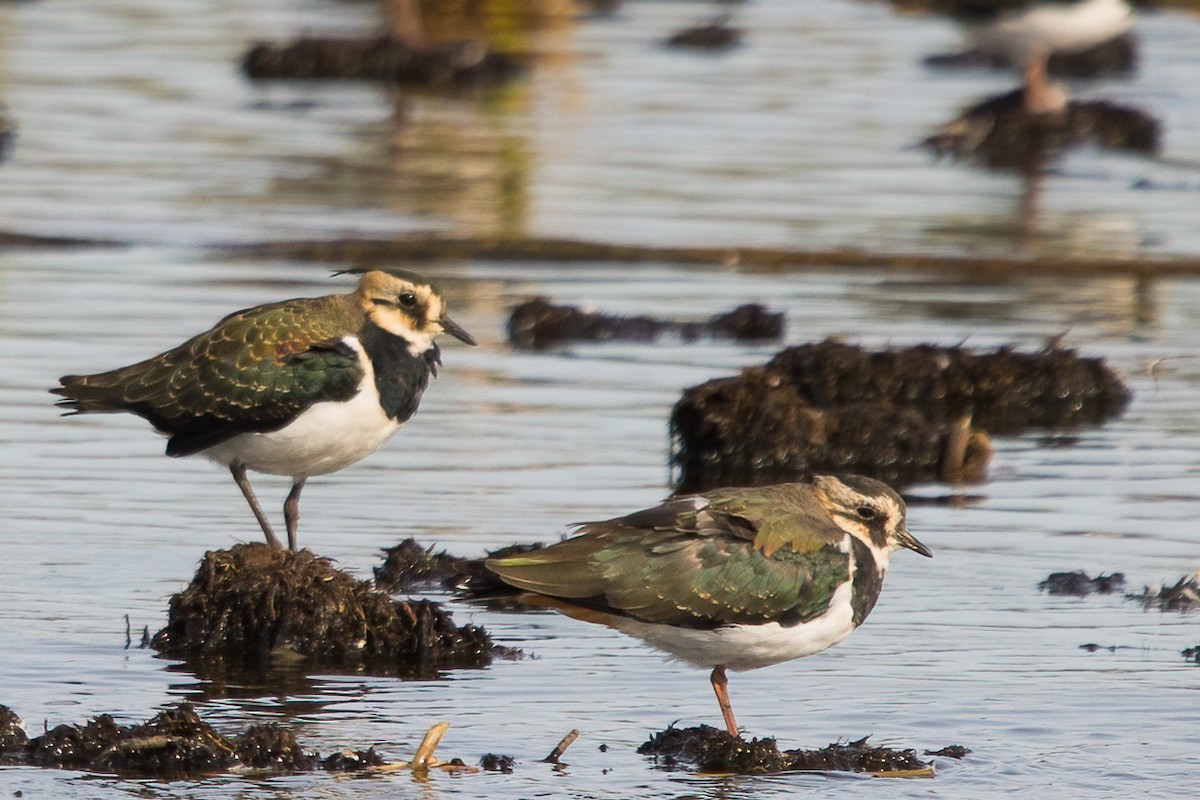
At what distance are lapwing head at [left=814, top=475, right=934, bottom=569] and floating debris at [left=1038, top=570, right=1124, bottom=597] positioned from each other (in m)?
2.02

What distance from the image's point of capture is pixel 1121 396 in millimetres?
14484

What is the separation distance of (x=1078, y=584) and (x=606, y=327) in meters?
5.96

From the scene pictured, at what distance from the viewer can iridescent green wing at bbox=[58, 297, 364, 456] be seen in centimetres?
1007

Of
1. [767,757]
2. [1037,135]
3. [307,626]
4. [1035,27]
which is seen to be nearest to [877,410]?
[307,626]

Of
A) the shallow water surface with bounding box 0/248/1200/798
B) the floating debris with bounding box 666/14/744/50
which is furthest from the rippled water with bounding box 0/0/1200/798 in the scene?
the floating debris with bounding box 666/14/744/50

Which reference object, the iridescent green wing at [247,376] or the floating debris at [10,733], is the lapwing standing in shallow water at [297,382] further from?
the floating debris at [10,733]

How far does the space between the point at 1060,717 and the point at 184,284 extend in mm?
9864

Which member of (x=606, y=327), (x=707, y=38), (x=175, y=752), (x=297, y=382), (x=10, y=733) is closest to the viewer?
(x=175, y=752)

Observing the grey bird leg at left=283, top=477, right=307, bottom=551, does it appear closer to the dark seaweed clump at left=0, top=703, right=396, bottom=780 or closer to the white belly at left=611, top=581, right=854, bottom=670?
the white belly at left=611, top=581, right=854, bottom=670

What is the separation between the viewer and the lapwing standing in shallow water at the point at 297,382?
397 inches

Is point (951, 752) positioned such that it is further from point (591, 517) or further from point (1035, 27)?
point (1035, 27)

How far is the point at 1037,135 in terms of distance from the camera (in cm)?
2508

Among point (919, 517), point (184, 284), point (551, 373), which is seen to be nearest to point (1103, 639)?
point (919, 517)

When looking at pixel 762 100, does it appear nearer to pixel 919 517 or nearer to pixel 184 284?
pixel 184 284
